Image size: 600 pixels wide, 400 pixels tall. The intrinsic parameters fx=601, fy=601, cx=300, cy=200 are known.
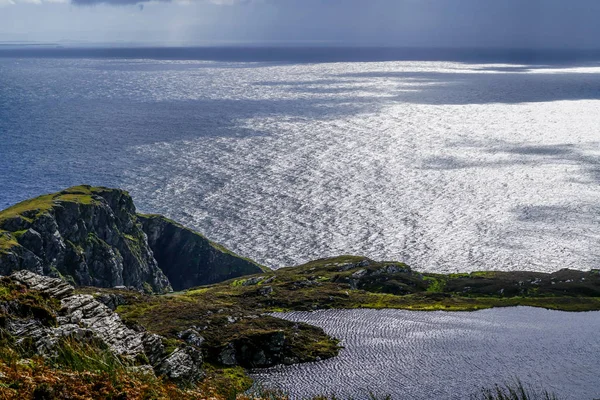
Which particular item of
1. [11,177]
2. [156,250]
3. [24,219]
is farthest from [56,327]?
[11,177]

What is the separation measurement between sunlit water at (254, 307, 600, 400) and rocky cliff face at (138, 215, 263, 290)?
55054 millimetres

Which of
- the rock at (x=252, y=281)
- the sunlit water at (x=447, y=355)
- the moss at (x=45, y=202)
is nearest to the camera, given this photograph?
the sunlit water at (x=447, y=355)

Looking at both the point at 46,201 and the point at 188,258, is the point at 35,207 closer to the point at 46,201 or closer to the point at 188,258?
the point at 46,201

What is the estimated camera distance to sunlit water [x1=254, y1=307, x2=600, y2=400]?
210 ft

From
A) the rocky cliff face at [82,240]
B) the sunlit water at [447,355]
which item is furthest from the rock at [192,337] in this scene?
the rocky cliff face at [82,240]

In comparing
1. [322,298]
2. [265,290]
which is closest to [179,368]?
[322,298]

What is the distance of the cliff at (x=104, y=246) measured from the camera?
98.2 m

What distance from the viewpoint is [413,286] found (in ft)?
378

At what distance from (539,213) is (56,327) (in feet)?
547

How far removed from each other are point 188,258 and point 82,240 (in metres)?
37.3

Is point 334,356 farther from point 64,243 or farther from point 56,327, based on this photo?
point 64,243

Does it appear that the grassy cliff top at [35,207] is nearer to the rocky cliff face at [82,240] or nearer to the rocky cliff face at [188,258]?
the rocky cliff face at [82,240]

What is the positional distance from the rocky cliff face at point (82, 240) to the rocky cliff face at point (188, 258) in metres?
8.98

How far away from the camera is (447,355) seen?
244 feet
